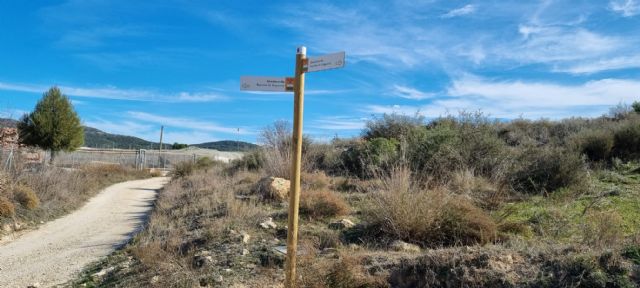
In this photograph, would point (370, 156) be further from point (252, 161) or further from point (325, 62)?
point (325, 62)

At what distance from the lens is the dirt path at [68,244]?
306 inches

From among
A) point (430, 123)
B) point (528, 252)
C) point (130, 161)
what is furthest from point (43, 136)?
point (528, 252)

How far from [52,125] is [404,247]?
26.6 meters

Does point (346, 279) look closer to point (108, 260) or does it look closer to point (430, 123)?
point (108, 260)

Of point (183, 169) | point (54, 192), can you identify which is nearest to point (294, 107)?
point (54, 192)

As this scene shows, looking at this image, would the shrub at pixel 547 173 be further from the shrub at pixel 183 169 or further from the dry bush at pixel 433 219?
the shrub at pixel 183 169

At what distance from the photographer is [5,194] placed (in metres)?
12.6

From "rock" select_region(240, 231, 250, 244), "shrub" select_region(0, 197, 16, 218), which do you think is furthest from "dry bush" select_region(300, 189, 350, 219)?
"shrub" select_region(0, 197, 16, 218)

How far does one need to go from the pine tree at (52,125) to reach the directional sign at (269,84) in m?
25.9

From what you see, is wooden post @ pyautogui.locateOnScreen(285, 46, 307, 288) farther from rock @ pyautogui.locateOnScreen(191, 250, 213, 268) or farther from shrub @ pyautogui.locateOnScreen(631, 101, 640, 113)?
shrub @ pyautogui.locateOnScreen(631, 101, 640, 113)

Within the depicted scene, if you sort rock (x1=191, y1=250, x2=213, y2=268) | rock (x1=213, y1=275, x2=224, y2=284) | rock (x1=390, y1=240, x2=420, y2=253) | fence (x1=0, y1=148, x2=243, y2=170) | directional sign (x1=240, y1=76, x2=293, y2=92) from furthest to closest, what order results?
1. fence (x1=0, y1=148, x2=243, y2=170)
2. rock (x1=191, y1=250, x2=213, y2=268)
3. rock (x1=390, y1=240, x2=420, y2=253)
4. rock (x1=213, y1=275, x2=224, y2=284)
5. directional sign (x1=240, y1=76, x2=293, y2=92)

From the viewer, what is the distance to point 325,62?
13.8 ft

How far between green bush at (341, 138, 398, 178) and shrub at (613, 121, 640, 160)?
6.88 meters

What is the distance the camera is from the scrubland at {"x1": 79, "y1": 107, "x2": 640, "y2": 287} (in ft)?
14.3
